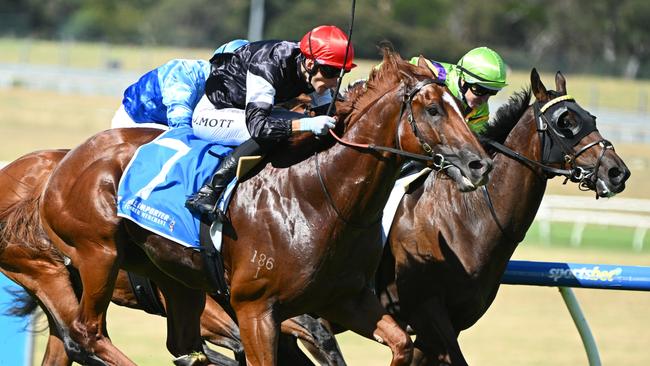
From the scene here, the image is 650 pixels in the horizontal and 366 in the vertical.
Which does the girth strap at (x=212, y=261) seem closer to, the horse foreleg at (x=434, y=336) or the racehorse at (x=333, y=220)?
the racehorse at (x=333, y=220)

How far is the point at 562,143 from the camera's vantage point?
217 inches

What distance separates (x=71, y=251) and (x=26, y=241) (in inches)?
15.6

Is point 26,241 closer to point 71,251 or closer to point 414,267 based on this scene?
point 71,251

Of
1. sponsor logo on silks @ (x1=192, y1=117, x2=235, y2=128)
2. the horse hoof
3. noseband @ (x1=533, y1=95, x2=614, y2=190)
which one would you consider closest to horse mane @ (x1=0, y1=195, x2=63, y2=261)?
the horse hoof

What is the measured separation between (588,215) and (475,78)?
9.54 meters

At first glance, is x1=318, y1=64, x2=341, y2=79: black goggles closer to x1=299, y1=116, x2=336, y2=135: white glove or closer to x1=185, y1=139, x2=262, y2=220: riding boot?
x1=299, y1=116, x2=336, y2=135: white glove

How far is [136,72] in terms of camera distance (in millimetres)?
38312

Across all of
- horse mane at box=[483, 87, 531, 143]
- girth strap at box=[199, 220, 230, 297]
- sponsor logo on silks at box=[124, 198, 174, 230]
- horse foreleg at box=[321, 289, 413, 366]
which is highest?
horse mane at box=[483, 87, 531, 143]

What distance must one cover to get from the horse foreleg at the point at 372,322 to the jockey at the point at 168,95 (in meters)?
1.31

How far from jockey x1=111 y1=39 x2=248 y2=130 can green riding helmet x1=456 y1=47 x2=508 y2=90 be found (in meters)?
1.17

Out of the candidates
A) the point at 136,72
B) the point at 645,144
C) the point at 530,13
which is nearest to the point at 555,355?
the point at 645,144

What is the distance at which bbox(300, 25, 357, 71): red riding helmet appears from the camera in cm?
478

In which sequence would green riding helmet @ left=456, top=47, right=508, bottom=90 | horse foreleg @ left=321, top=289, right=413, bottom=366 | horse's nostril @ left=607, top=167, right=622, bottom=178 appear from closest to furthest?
horse foreleg @ left=321, top=289, right=413, bottom=366
horse's nostril @ left=607, top=167, right=622, bottom=178
green riding helmet @ left=456, top=47, right=508, bottom=90

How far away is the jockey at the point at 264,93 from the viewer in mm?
4742
